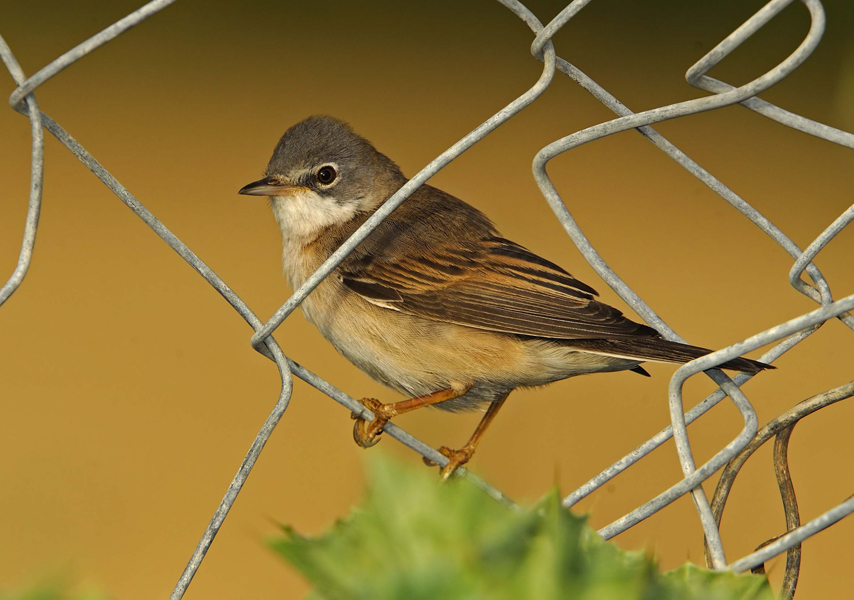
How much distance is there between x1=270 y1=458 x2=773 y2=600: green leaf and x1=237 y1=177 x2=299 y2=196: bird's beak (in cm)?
189

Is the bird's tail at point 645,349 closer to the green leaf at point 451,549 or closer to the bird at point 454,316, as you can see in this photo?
the bird at point 454,316

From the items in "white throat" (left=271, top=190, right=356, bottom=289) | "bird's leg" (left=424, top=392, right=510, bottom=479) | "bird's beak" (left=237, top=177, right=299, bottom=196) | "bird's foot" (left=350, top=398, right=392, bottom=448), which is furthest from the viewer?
"white throat" (left=271, top=190, right=356, bottom=289)

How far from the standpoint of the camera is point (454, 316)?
2090 millimetres

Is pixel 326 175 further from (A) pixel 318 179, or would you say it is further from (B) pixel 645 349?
(B) pixel 645 349

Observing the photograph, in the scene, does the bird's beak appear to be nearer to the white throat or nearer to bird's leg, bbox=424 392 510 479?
the white throat

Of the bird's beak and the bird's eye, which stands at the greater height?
the bird's eye

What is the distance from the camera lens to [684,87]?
538 centimetres

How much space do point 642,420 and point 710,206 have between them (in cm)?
182

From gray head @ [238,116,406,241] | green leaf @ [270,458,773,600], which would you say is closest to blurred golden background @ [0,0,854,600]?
gray head @ [238,116,406,241]

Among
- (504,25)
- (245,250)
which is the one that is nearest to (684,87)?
(504,25)

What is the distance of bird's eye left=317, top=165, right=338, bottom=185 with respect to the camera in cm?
251

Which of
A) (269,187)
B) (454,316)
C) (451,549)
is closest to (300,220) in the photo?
(269,187)

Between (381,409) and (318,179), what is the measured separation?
35.5 inches

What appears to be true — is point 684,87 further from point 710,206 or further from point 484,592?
point 484,592
